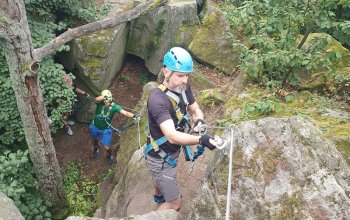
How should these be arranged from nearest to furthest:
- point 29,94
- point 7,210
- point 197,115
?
point 7,210
point 197,115
point 29,94

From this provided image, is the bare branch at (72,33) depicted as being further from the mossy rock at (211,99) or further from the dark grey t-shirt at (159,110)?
the dark grey t-shirt at (159,110)

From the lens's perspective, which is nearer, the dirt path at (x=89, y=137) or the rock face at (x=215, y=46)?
the rock face at (x=215, y=46)

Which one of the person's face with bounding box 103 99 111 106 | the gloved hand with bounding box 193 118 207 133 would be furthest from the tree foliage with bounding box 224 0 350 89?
the person's face with bounding box 103 99 111 106

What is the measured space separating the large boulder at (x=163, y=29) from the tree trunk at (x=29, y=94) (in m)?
6.15

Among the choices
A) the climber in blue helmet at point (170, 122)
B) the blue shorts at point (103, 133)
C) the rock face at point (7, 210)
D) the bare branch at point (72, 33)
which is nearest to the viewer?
the climber in blue helmet at point (170, 122)

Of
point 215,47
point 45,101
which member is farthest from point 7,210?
point 215,47

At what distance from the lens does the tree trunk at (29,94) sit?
612cm

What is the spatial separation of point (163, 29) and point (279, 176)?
31.7 ft

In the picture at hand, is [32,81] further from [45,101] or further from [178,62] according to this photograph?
[178,62]

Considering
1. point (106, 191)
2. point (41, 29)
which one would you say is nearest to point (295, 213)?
point (106, 191)

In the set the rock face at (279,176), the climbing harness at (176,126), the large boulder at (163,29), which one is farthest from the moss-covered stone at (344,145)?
the large boulder at (163,29)

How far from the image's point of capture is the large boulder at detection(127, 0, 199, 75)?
1244 centimetres

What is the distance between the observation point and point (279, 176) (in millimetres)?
3770

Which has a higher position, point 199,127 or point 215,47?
point 199,127
